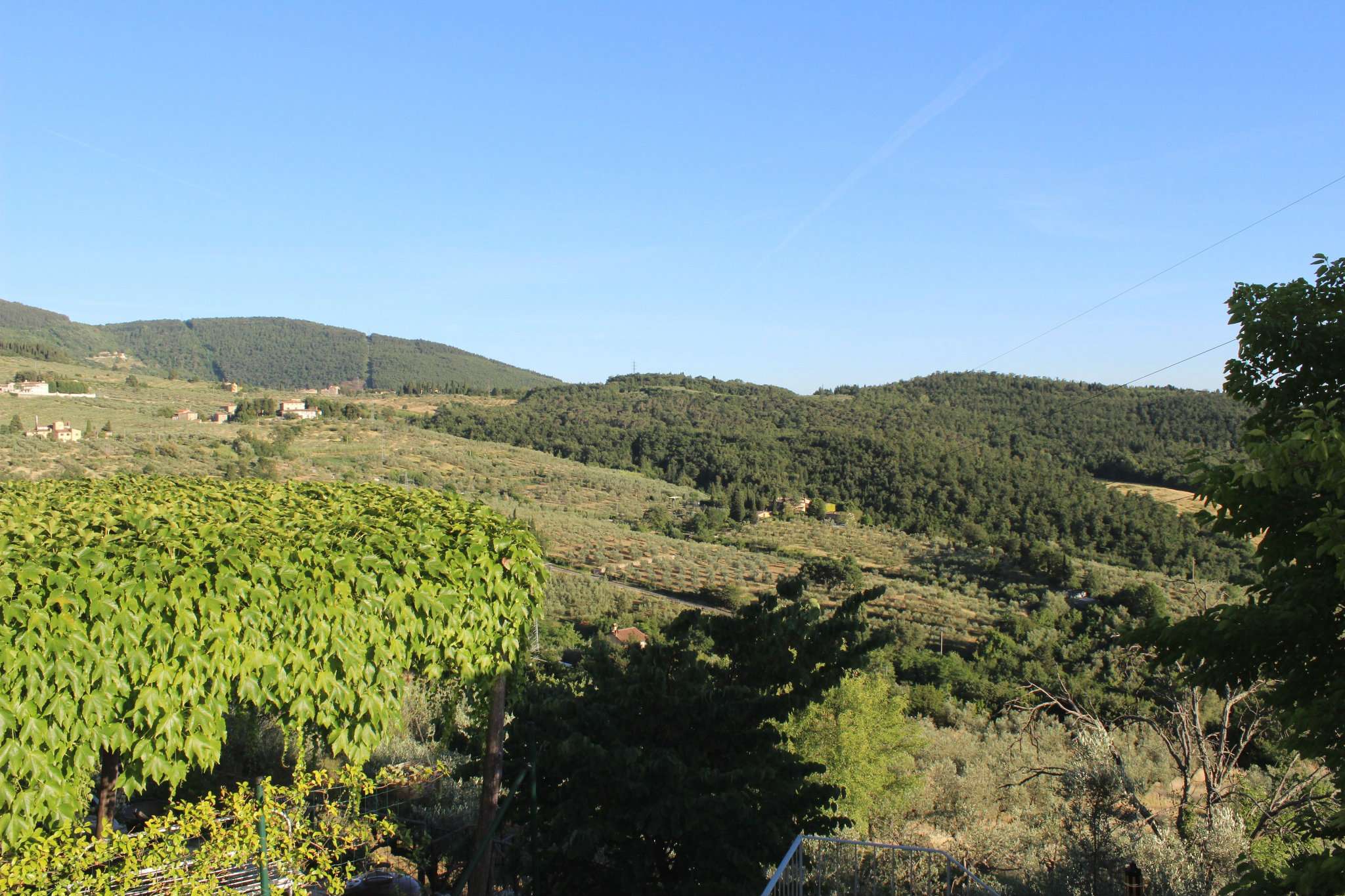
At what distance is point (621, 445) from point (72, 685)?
6943 centimetres

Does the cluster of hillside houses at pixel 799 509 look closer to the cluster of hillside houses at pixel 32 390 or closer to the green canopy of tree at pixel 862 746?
the green canopy of tree at pixel 862 746

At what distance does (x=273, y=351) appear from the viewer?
460 feet

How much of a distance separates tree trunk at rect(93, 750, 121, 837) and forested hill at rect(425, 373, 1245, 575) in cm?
3653

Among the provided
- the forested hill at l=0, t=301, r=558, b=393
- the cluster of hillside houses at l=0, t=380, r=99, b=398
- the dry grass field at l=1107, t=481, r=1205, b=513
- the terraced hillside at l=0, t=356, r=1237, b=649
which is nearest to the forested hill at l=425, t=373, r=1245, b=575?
the dry grass field at l=1107, t=481, r=1205, b=513

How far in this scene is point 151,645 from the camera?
3.50m

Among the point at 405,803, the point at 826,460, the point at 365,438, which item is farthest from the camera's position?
the point at 826,460

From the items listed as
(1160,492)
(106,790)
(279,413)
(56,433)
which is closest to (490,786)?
(106,790)

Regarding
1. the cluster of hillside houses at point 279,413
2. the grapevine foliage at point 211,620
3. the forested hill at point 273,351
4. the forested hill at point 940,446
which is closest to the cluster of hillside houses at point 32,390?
the cluster of hillside houses at point 279,413

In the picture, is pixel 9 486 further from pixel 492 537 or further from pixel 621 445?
pixel 621 445

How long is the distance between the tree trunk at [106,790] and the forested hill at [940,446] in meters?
36.5

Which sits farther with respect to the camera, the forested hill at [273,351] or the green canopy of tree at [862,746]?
the forested hill at [273,351]

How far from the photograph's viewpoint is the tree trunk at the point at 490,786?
5023mm

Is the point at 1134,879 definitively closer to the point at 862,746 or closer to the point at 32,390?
the point at 862,746

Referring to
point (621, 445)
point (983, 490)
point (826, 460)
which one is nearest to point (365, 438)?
point (621, 445)
